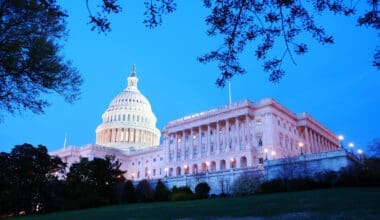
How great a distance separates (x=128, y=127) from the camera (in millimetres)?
143625

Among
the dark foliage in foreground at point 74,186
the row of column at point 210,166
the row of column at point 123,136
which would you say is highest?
the row of column at point 123,136

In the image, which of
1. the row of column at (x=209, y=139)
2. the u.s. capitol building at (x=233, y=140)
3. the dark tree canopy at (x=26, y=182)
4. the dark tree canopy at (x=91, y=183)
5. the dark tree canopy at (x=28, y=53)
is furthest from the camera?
the row of column at (x=209, y=139)

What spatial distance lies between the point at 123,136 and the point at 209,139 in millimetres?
57896

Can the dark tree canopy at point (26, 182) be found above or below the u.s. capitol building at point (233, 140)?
below

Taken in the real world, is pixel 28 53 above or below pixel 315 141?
below

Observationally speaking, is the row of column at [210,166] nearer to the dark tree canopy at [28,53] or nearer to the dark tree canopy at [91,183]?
the dark tree canopy at [91,183]

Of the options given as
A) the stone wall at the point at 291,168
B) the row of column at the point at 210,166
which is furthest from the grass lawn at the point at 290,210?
the row of column at the point at 210,166

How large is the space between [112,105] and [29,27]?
13923 cm

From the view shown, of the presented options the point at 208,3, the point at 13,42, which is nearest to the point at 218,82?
the point at 208,3

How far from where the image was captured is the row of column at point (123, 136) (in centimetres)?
14312

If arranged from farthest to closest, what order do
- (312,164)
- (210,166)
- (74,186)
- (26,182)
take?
(210,166)
(74,186)
(26,182)
(312,164)

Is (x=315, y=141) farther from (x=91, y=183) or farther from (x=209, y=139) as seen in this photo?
(x=91, y=183)

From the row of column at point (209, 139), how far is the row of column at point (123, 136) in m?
42.2

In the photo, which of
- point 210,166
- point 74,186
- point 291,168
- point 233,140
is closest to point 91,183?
point 74,186
